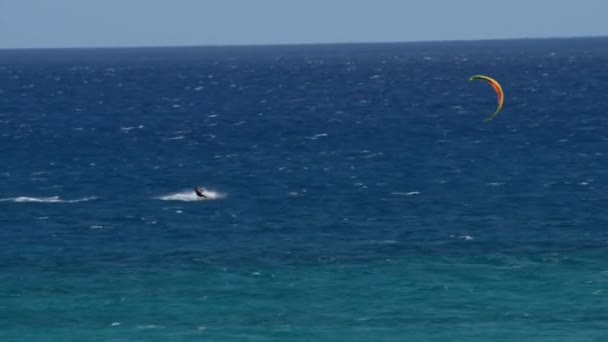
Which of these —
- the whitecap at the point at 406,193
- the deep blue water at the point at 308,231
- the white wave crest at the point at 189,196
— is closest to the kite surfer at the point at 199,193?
the white wave crest at the point at 189,196

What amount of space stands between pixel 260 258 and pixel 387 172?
1240 inches

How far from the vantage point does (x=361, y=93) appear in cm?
18488

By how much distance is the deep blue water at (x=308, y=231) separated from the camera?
50.2 meters

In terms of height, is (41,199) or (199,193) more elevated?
(199,193)

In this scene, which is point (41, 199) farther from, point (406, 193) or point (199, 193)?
point (406, 193)

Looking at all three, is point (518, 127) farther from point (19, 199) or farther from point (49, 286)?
point (49, 286)

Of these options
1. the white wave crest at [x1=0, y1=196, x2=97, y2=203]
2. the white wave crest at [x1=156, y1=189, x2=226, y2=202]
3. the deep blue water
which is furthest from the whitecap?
the white wave crest at [x1=0, y1=196, x2=97, y2=203]

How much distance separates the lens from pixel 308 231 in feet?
226

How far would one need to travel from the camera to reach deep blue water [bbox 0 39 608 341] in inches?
1978

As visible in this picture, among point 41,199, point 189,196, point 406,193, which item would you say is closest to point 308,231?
point 406,193

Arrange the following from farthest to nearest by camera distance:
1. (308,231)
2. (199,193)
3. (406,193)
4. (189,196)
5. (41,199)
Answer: (189,196), (41,199), (406,193), (199,193), (308,231)

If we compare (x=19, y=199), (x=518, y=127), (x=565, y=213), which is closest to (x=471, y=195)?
(x=565, y=213)

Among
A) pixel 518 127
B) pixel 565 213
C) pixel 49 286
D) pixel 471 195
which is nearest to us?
pixel 49 286

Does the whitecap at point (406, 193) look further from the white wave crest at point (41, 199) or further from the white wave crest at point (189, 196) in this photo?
the white wave crest at point (41, 199)
